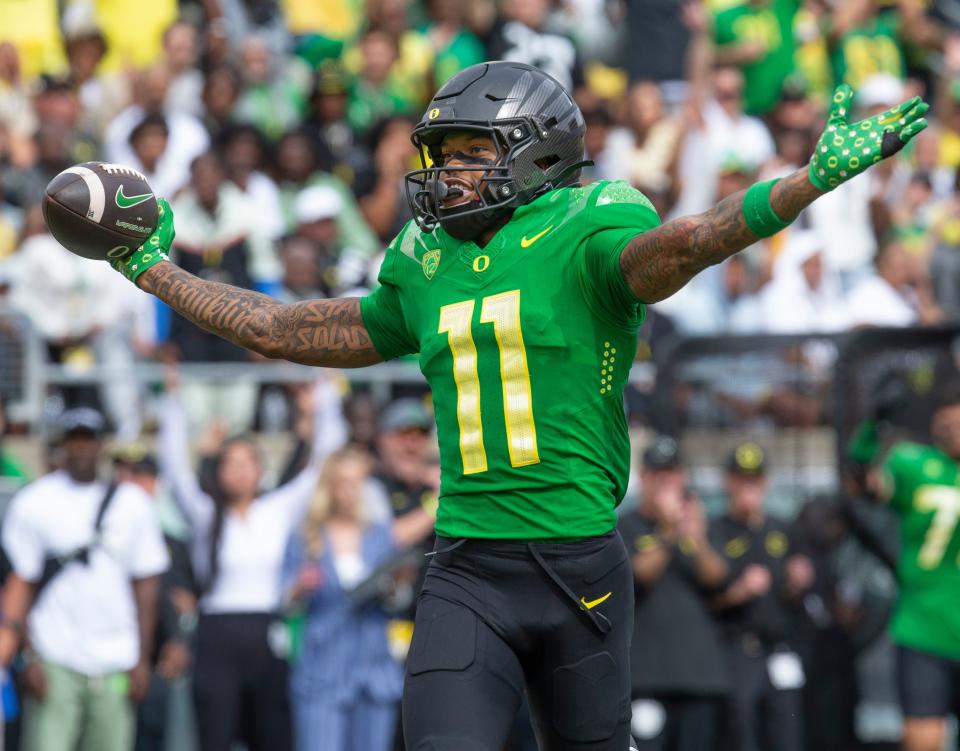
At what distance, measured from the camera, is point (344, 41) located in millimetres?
12875

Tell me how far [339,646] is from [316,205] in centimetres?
316

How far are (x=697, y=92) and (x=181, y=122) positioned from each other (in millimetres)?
3618

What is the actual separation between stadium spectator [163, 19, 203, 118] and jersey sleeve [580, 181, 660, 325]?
24.3 feet

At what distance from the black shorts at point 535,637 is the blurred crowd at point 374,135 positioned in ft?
18.2

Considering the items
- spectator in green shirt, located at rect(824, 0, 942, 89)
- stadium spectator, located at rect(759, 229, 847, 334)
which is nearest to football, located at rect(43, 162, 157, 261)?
stadium spectator, located at rect(759, 229, 847, 334)

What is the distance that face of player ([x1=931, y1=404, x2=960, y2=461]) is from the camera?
913 cm

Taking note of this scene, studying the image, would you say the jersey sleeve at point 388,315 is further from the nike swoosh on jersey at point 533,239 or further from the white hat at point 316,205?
the white hat at point 316,205

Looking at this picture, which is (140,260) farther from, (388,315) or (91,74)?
(91,74)

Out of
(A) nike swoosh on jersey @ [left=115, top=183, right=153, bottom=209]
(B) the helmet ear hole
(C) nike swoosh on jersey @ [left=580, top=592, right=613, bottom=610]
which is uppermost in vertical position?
(A) nike swoosh on jersey @ [left=115, top=183, right=153, bottom=209]

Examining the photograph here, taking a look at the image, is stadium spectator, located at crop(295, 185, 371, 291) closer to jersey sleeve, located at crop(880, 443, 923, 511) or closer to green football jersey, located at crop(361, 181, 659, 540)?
jersey sleeve, located at crop(880, 443, 923, 511)

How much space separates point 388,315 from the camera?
16.4ft

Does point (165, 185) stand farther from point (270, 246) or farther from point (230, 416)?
point (230, 416)

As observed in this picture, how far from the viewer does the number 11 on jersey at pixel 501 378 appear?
180 inches

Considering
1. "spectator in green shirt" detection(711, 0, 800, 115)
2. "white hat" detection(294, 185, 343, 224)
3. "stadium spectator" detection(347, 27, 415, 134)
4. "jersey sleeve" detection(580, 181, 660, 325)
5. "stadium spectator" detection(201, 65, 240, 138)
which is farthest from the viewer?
"spectator in green shirt" detection(711, 0, 800, 115)
